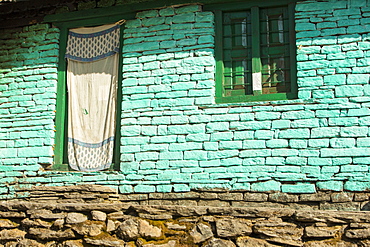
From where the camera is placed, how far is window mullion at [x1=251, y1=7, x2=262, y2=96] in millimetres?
7512

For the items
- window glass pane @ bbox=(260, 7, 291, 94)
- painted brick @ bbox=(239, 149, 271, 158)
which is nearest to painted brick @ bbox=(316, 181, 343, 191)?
painted brick @ bbox=(239, 149, 271, 158)

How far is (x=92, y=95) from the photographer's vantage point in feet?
27.3

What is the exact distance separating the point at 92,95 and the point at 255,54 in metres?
2.60

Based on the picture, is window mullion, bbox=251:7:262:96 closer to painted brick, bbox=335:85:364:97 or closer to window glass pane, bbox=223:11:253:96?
window glass pane, bbox=223:11:253:96

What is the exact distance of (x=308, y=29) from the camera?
7.37m

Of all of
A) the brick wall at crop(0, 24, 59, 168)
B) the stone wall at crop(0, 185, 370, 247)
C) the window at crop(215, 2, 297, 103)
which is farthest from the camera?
the brick wall at crop(0, 24, 59, 168)

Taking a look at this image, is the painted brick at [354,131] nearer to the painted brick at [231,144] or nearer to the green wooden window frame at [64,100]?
the painted brick at [231,144]

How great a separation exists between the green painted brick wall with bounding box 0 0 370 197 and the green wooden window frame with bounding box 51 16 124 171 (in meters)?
0.10

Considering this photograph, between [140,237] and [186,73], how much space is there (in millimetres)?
2409

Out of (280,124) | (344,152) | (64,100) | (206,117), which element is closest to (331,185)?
(344,152)

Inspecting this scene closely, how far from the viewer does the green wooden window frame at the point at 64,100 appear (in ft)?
26.7

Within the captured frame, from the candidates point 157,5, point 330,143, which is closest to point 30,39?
point 157,5

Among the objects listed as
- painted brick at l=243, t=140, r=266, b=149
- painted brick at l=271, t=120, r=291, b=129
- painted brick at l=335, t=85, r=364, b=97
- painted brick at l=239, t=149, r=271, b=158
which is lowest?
painted brick at l=239, t=149, r=271, b=158

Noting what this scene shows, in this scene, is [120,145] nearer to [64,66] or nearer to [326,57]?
[64,66]
